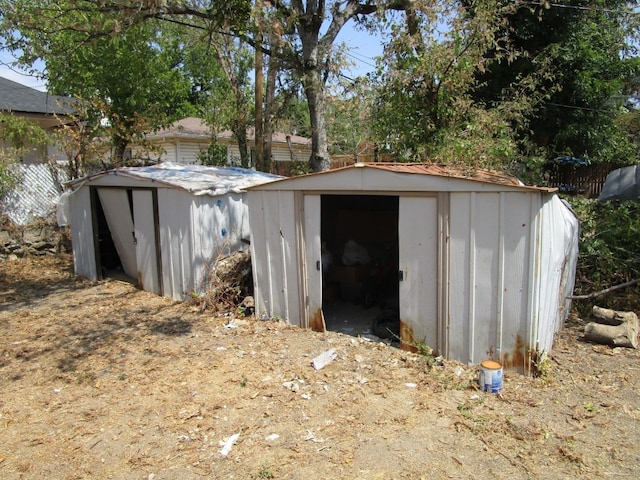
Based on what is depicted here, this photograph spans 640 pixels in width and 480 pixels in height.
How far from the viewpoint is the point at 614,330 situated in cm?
546

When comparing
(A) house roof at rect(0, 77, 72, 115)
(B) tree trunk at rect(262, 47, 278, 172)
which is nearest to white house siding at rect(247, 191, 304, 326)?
(B) tree trunk at rect(262, 47, 278, 172)

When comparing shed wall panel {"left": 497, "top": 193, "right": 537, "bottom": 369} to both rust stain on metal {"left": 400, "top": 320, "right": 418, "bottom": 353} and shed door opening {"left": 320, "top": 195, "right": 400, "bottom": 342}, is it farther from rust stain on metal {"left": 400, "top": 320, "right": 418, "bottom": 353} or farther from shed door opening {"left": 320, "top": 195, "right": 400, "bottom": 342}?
shed door opening {"left": 320, "top": 195, "right": 400, "bottom": 342}

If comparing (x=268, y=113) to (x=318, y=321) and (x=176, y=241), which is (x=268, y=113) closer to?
(x=176, y=241)

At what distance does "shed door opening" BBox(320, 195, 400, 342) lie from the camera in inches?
259

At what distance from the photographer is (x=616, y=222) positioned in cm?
691

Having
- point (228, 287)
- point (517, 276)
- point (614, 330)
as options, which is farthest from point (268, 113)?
point (614, 330)

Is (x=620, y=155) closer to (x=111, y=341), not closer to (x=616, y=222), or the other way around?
(x=616, y=222)

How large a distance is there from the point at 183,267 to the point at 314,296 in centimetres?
276

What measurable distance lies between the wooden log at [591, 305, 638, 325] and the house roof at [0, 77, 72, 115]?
619 inches

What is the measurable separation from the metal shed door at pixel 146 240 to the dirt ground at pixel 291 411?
2.14 metres

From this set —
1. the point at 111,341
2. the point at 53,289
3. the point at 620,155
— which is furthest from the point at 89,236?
the point at 620,155

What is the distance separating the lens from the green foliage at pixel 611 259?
6484 mm

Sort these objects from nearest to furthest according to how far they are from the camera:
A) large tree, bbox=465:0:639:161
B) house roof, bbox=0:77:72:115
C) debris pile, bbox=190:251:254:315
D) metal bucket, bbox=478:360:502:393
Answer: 1. metal bucket, bbox=478:360:502:393
2. debris pile, bbox=190:251:254:315
3. large tree, bbox=465:0:639:161
4. house roof, bbox=0:77:72:115

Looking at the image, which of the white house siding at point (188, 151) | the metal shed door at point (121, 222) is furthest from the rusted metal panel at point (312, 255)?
the white house siding at point (188, 151)
